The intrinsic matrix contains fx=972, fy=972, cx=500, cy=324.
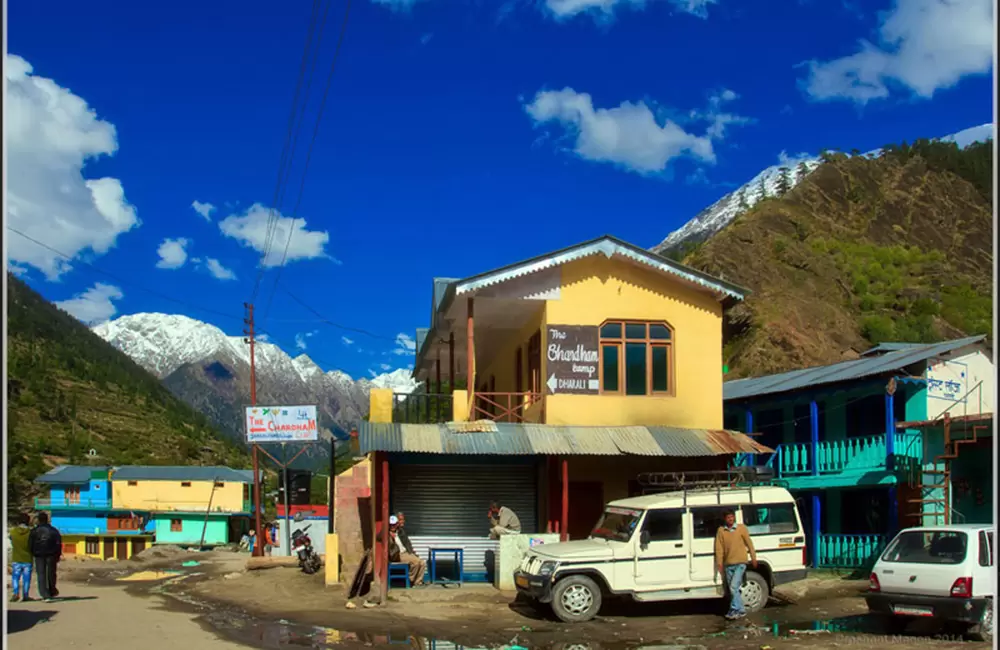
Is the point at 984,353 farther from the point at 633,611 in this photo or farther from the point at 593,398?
the point at 633,611

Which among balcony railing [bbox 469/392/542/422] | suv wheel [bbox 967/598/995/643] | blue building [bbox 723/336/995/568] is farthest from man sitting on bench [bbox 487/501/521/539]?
suv wheel [bbox 967/598/995/643]

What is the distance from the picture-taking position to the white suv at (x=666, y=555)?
1502cm

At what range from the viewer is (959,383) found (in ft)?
77.2

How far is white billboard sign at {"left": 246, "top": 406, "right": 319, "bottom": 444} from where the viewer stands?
139 ft

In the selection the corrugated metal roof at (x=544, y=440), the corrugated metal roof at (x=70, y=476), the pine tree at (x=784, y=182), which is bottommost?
the corrugated metal roof at (x=70, y=476)

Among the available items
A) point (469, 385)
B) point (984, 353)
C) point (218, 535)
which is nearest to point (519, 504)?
point (469, 385)

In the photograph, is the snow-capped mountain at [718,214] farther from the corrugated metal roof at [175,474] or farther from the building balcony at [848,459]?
the building balcony at [848,459]

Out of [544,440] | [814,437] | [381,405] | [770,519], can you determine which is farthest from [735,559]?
[814,437]

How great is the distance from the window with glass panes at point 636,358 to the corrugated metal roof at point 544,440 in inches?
44.4

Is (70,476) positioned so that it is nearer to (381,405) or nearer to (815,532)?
(381,405)

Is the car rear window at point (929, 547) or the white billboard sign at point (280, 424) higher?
the white billboard sign at point (280, 424)

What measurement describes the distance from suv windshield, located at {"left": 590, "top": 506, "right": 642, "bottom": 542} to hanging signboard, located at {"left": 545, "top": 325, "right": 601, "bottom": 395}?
437 centimetres

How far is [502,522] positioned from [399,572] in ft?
7.26

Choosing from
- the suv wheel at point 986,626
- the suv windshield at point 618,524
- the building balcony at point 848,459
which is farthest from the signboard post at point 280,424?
the suv wheel at point 986,626
